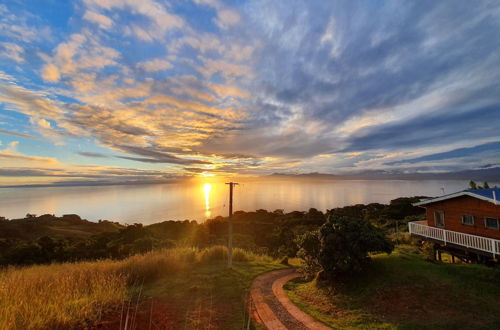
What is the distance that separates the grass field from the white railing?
38.4 ft

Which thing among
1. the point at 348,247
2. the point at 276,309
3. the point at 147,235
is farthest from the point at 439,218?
the point at 147,235

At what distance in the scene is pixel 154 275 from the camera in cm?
1455

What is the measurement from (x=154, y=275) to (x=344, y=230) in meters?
11.6

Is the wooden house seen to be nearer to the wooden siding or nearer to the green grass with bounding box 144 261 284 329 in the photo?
the wooden siding

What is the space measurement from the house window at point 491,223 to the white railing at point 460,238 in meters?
1.30

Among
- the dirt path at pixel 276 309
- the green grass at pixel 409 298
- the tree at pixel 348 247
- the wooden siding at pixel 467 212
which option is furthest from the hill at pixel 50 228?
the wooden siding at pixel 467 212

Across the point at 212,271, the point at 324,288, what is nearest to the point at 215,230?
the point at 212,271

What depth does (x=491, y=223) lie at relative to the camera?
47.5 feet

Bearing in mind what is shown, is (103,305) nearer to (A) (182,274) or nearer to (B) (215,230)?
(A) (182,274)

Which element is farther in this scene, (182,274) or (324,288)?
(182,274)

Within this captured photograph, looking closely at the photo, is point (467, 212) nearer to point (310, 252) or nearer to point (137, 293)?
point (310, 252)

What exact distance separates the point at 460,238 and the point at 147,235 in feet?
111

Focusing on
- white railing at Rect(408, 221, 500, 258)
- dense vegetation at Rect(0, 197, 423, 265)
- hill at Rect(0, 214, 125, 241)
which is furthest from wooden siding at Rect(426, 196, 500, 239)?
hill at Rect(0, 214, 125, 241)

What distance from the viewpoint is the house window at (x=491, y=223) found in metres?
14.2
